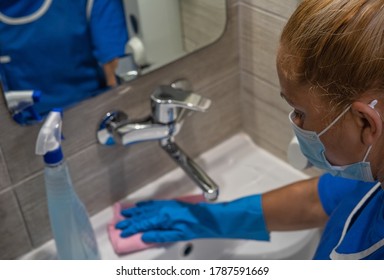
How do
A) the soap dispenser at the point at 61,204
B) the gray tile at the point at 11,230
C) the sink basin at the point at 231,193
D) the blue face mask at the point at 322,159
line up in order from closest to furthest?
the blue face mask at the point at 322,159 → the soap dispenser at the point at 61,204 → the gray tile at the point at 11,230 → the sink basin at the point at 231,193

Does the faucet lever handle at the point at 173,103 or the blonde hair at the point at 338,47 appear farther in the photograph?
the faucet lever handle at the point at 173,103

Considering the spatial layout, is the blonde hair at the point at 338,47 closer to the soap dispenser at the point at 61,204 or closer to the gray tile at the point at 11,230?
the soap dispenser at the point at 61,204

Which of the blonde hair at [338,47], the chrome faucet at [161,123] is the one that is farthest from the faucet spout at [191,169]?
the blonde hair at [338,47]

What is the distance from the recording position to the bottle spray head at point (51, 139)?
751mm

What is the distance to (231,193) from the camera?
3.54 feet

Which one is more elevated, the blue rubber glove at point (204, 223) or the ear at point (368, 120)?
the ear at point (368, 120)

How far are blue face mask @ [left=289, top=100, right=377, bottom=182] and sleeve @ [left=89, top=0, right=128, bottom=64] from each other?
1.12 feet

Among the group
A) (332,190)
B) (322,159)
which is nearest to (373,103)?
(322,159)

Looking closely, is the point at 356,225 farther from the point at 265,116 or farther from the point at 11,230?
the point at 11,230

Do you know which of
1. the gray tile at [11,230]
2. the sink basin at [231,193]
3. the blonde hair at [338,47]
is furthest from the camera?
the sink basin at [231,193]

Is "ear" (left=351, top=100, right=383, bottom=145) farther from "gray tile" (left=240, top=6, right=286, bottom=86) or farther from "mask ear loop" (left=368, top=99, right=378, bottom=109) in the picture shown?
"gray tile" (left=240, top=6, right=286, bottom=86)

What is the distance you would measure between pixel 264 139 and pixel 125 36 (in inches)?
16.0

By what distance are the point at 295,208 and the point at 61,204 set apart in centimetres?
40
